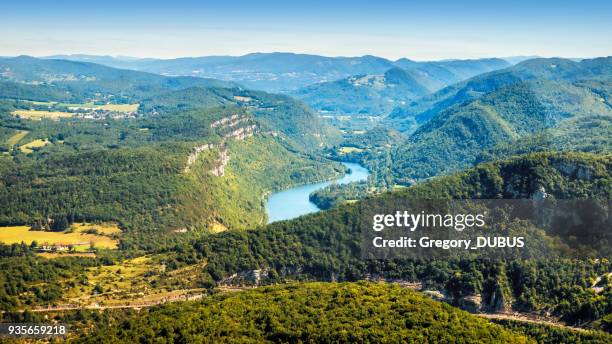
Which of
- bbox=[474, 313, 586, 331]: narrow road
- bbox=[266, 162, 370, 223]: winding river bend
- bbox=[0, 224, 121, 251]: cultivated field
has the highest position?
bbox=[474, 313, 586, 331]: narrow road

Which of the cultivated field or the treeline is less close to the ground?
the treeline

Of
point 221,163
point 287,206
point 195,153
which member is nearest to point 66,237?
point 195,153

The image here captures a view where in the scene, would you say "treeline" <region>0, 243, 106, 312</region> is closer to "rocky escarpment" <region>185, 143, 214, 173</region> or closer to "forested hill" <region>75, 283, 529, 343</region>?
"forested hill" <region>75, 283, 529, 343</region>

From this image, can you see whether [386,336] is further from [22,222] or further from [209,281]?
[22,222]

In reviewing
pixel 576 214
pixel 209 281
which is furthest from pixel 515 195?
pixel 209 281

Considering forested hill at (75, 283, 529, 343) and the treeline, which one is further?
the treeline

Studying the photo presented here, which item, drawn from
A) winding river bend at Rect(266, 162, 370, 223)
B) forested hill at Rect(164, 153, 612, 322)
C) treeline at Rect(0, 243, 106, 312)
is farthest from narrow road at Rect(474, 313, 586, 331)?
winding river bend at Rect(266, 162, 370, 223)
